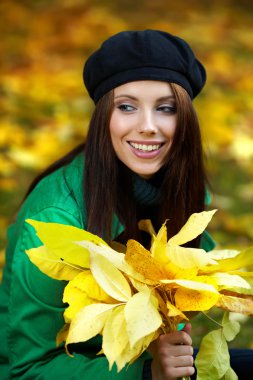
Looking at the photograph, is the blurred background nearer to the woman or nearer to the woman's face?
the woman

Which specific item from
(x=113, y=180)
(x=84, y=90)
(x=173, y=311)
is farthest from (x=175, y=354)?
(x=84, y=90)

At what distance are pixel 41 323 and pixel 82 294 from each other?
1.31ft

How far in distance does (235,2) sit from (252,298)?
19.9 ft

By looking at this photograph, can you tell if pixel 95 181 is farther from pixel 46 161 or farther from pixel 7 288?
pixel 46 161

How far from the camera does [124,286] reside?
67.2 inches

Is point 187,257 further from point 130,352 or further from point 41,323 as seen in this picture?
point 41,323

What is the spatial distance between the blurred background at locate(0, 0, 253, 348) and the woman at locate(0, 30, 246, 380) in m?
0.91

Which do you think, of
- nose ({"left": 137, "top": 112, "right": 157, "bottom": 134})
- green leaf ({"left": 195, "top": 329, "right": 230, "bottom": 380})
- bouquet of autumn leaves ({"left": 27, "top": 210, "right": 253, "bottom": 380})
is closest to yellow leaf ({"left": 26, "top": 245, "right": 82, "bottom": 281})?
bouquet of autumn leaves ({"left": 27, "top": 210, "right": 253, "bottom": 380})

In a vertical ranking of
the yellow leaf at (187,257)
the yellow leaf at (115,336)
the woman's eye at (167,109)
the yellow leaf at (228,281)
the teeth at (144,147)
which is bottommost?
the yellow leaf at (115,336)

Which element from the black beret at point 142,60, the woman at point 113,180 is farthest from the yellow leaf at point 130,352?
the black beret at point 142,60

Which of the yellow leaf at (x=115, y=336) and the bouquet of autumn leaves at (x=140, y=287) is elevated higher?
the bouquet of autumn leaves at (x=140, y=287)

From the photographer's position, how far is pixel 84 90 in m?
5.65

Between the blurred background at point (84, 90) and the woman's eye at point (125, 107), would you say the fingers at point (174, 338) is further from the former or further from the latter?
the blurred background at point (84, 90)

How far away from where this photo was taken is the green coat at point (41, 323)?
2.02m
